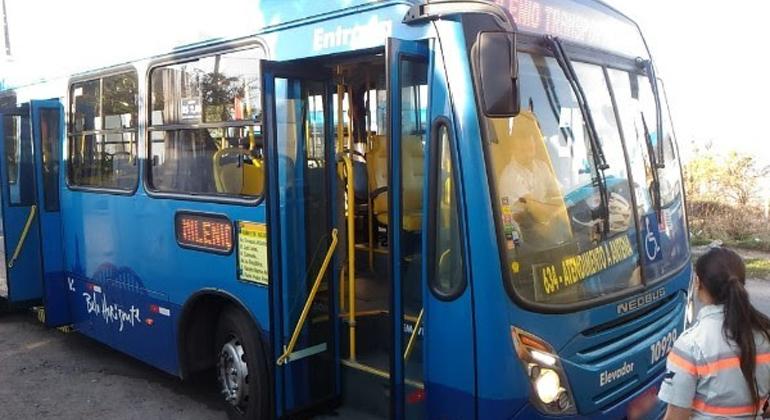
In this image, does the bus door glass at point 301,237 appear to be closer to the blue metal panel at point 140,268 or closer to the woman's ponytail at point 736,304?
the blue metal panel at point 140,268

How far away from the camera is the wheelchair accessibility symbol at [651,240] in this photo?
3488mm

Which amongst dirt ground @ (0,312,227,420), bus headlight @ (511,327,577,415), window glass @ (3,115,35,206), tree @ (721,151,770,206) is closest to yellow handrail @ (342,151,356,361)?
bus headlight @ (511,327,577,415)

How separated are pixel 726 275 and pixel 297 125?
2287 mm

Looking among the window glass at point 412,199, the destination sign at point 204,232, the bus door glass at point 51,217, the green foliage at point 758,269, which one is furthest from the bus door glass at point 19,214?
the green foliage at point 758,269

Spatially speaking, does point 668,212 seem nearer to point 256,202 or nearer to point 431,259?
point 431,259

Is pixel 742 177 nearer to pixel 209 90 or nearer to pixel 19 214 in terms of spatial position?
pixel 209 90

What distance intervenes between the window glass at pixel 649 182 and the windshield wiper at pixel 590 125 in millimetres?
306

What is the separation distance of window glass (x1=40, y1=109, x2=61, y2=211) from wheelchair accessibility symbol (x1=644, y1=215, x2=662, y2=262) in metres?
4.73

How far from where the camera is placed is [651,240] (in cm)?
353

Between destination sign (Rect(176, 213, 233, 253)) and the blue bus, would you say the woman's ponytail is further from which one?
destination sign (Rect(176, 213, 233, 253))

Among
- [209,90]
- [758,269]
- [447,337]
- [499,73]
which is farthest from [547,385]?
[758,269]

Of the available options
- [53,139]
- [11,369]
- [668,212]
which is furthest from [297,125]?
[11,369]

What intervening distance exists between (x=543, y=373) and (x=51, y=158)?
4.72 meters

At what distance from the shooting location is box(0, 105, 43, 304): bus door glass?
599cm
